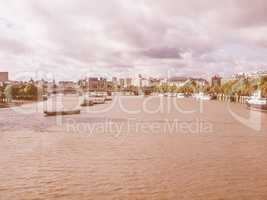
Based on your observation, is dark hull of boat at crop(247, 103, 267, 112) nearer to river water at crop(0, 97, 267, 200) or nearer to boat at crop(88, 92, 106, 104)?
boat at crop(88, 92, 106, 104)

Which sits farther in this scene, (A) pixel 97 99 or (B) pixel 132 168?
(A) pixel 97 99

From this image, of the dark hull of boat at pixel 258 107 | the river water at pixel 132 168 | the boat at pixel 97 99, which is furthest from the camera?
the boat at pixel 97 99

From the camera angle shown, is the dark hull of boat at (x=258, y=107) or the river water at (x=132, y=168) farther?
the dark hull of boat at (x=258, y=107)

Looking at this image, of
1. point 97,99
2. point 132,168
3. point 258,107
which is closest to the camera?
point 132,168

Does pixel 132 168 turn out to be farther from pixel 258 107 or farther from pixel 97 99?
pixel 97 99

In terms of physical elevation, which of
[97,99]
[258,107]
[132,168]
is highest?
[132,168]

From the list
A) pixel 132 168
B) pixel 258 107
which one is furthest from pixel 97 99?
pixel 132 168

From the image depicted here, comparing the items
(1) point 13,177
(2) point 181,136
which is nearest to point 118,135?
(2) point 181,136

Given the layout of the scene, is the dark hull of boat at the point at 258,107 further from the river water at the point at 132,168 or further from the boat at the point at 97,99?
the river water at the point at 132,168

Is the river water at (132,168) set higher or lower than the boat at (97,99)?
higher

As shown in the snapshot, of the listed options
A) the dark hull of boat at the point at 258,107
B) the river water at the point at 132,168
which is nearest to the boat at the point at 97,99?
the dark hull of boat at the point at 258,107

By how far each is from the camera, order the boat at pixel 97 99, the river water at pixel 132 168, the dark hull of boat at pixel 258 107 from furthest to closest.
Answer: the boat at pixel 97 99
the dark hull of boat at pixel 258 107
the river water at pixel 132 168

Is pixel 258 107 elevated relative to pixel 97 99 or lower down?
lower down

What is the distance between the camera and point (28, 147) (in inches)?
1105
